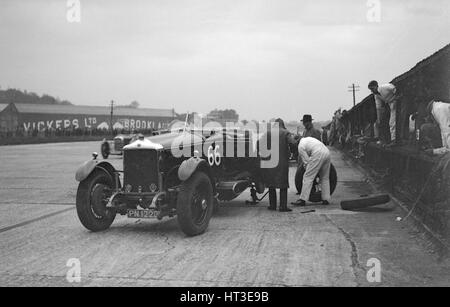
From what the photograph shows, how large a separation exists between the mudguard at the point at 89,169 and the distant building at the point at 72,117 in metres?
63.9

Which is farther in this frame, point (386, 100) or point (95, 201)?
point (386, 100)

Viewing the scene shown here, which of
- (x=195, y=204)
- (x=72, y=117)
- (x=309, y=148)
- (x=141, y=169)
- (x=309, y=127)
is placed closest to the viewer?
(x=195, y=204)

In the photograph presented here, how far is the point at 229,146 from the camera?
28.7 ft

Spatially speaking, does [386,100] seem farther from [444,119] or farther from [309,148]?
[444,119]

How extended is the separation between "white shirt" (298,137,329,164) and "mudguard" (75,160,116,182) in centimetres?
→ 389

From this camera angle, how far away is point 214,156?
8.30 meters

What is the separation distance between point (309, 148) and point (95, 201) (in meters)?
4.42

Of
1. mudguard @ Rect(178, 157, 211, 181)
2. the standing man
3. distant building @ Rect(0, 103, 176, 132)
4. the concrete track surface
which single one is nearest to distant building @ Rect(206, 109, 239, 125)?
the concrete track surface

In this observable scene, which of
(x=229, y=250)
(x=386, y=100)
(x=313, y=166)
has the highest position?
(x=386, y=100)

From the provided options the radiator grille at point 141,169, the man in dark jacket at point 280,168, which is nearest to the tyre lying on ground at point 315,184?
the man in dark jacket at point 280,168

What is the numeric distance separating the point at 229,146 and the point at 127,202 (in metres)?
2.37

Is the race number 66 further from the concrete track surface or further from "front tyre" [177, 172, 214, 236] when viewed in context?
"front tyre" [177, 172, 214, 236]

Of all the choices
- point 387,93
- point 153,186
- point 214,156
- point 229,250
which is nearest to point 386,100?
point 387,93

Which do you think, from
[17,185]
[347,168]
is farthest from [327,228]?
[347,168]
